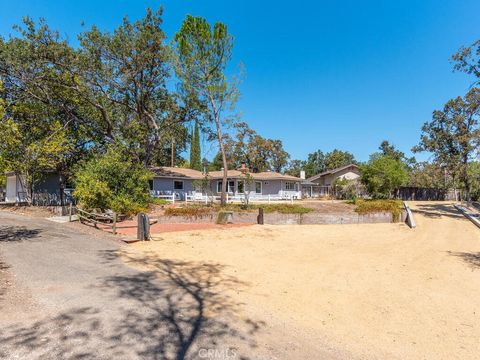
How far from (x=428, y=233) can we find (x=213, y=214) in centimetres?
1313

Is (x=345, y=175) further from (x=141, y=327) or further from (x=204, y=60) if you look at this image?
(x=141, y=327)

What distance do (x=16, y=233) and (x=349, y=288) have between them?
13.8 m

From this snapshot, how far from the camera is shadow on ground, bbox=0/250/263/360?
3.86 meters

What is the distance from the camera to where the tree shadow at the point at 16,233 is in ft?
37.0

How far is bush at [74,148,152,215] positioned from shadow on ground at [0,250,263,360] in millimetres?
12840

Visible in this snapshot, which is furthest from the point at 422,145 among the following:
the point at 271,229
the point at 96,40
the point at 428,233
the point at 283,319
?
the point at 96,40

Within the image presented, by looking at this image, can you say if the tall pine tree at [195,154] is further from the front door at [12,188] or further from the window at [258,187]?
the front door at [12,188]

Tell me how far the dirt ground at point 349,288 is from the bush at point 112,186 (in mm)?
6694

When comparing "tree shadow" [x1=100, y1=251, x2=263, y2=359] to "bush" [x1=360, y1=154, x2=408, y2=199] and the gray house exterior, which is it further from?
"bush" [x1=360, y1=154, x2=408, y2=199]

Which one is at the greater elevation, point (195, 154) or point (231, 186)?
point (195, 154)

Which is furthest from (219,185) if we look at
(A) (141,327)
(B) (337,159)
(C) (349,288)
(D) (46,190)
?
(B) (337,159)

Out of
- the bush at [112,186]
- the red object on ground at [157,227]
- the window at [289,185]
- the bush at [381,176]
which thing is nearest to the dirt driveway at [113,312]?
the red object on ground at [157,227]

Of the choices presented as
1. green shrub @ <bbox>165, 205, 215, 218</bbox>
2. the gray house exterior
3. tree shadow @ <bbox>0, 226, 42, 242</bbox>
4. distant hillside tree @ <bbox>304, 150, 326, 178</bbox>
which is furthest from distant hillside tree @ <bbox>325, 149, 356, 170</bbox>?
tree shadow @ <bbox>0, 226, 42, 242</bbox>

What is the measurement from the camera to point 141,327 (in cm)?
456
